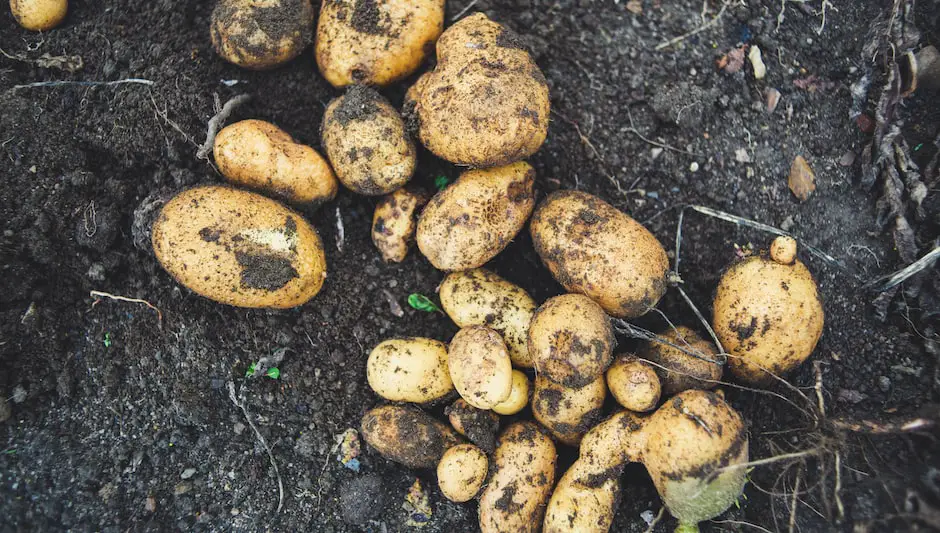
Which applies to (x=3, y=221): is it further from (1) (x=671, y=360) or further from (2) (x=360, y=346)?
(1) (x=671, y=360)

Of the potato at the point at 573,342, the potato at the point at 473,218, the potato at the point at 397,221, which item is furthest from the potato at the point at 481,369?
the potato at the point at 397,221

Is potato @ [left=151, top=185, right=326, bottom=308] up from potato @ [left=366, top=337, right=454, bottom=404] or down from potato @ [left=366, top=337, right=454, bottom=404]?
up

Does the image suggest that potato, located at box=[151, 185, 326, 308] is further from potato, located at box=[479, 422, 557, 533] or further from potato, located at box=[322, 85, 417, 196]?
potato, located at box=[479, 422, 557, 533]

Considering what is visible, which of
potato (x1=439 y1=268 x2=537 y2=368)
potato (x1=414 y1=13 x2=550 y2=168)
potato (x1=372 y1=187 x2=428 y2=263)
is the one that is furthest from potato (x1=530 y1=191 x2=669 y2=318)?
potato (x1=372 y1=187 x2=428 y2=263)

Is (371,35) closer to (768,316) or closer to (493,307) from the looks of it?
(493,307)

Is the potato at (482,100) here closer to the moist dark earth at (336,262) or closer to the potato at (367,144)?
the potato at (367,144)

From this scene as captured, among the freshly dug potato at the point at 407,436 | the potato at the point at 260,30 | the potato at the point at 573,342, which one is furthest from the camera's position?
the potato at the point at 260,30
